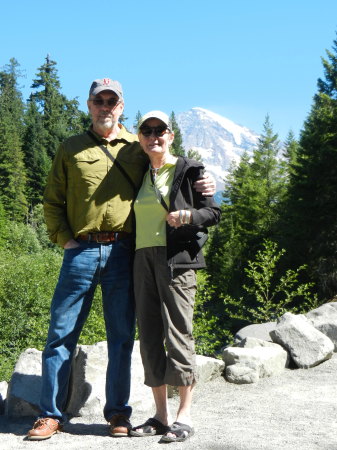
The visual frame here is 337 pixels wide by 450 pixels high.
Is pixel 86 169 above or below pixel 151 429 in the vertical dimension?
above

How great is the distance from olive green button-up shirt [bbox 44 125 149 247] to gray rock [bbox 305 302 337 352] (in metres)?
4.30

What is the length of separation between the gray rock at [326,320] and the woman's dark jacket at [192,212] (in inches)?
160

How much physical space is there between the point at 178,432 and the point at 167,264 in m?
1.16

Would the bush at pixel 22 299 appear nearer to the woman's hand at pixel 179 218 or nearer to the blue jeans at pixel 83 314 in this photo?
the blue jeans at pixel 83 314

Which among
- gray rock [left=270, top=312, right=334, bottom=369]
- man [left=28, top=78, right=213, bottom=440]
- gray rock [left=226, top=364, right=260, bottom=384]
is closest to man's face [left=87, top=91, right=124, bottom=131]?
man [left=28, top=78, right=213, bottom=440]

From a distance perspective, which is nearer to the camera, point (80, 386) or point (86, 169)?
point (86, 169)

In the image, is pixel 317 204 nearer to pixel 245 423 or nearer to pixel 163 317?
pixel 245 423

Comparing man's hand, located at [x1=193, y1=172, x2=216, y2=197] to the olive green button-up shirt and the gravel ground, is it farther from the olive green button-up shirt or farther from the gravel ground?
the gravel ground

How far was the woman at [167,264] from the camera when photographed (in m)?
4.02

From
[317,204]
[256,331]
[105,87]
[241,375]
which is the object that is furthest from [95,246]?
[317,204]

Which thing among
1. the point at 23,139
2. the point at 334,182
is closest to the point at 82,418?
the point at 334,182

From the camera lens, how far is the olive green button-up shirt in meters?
4.24

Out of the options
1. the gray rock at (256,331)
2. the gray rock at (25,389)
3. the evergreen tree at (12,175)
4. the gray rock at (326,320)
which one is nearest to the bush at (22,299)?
the gray rock at (256,331)

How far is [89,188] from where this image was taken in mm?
4250
